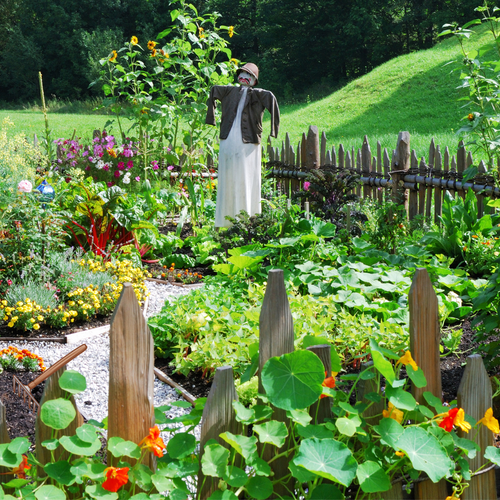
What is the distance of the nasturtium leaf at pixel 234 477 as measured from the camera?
1.30 m

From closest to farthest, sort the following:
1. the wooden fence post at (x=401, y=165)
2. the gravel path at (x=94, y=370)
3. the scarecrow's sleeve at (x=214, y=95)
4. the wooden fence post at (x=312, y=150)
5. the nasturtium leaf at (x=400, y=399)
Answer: the nasturtium leaf at (x=400, y=399)
the gravel path at (x=94, y=370)
the scarecrow's sleeve at (x=214, y=95)
the wooden fence post at (x=401, y=165)
the wooden fence post at (x=312, y=150)

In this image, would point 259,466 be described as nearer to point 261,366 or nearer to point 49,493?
point 261,366

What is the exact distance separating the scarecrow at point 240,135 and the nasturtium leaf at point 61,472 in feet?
16.1

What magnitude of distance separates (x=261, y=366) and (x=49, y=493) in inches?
24.2

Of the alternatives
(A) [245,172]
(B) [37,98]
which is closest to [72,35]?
(B) [37,98]

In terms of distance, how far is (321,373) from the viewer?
4.43ft

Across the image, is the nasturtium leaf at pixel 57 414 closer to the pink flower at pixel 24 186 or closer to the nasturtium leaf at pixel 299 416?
the nasturtium leaf at pixel 299 416

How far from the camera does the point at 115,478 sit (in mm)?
1271

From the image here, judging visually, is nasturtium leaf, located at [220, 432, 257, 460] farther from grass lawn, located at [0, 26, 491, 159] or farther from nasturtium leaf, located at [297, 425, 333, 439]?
grass lawn, located at [0, 26, 491, 159]

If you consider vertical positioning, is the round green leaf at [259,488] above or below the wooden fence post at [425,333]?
below

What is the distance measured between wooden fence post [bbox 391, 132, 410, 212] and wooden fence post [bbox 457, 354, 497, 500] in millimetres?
4889

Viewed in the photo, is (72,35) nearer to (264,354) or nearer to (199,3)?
(199,3)

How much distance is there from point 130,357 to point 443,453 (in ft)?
2.84

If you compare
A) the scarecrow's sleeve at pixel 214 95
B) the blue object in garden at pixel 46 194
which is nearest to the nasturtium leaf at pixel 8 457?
the blue object in garden at pixel 46 194
